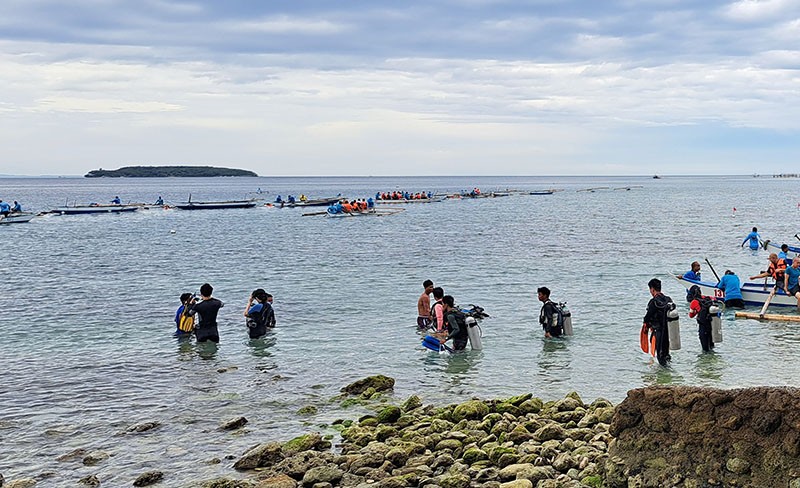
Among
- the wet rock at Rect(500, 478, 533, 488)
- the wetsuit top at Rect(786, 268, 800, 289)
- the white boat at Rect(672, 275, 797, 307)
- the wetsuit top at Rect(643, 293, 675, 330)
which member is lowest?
the white boat at Rect(672, 275, 797, 307)

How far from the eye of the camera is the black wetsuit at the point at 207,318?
19.6 m

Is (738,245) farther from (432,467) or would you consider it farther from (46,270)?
(432,467)

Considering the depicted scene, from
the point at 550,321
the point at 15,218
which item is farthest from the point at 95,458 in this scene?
the point at 15,218

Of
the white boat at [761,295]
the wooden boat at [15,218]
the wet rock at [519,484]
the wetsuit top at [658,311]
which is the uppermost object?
the wooden boat at [15,218]

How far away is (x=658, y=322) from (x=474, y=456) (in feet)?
23.7

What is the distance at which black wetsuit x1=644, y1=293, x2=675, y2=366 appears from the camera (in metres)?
16.0

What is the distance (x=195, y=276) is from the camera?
38.1 metres

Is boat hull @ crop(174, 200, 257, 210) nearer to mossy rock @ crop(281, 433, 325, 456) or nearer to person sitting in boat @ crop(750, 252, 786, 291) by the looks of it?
person sitting in boat @ crop(750, 252, 786, 291)

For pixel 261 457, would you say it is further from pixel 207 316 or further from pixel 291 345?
pixel 291 345

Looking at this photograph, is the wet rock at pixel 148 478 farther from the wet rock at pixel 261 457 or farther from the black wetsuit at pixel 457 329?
the black wetsuit at pixel 457 329

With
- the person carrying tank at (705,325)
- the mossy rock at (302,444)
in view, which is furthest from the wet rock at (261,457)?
the person carrying tank at (705,325)

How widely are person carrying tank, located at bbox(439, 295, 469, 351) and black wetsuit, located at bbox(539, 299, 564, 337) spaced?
8.19 feet

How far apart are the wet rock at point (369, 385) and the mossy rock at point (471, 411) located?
289 cm

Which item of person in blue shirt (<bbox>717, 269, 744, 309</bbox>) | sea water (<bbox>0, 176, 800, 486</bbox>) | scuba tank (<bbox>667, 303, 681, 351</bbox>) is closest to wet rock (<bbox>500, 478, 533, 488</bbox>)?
sea water (<bbox>0, 176, 800, 486</bbox>)
